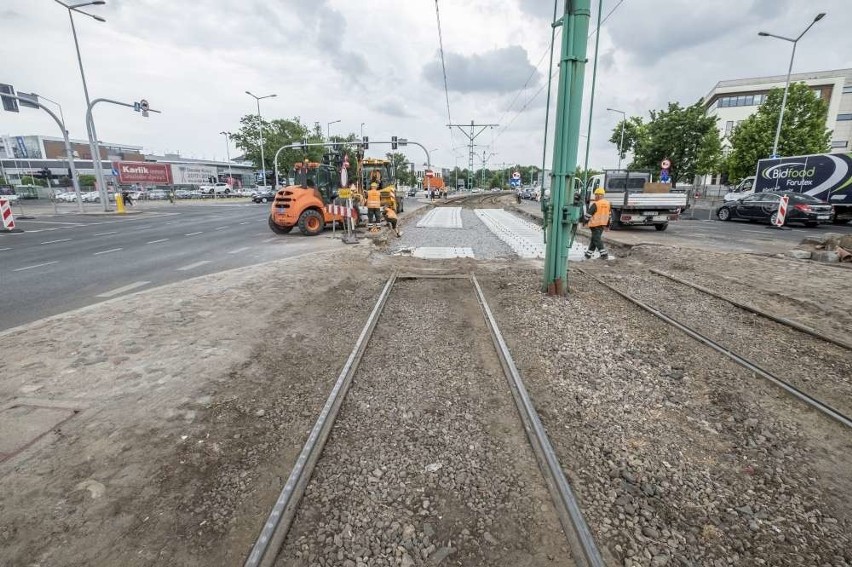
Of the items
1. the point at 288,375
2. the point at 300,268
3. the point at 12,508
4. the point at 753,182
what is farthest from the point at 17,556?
the point at 753,182

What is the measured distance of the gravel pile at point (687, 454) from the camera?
2.23 m

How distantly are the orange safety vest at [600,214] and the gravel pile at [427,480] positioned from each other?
22.1 feet

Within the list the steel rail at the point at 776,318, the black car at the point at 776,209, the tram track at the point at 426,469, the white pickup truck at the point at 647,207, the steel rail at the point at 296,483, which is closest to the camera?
the steel rail at the point at 296,483

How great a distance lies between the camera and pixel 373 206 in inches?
563

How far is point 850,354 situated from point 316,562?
19.1ft

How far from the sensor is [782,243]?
13.0 m

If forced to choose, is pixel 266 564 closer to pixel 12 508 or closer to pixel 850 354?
pixel 12 508

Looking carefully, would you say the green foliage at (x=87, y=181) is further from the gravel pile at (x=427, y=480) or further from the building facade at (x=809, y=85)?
the building facade at (x=809, y=85)

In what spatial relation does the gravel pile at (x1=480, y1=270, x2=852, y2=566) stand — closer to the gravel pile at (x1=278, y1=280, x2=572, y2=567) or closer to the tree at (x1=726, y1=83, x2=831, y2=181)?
the gravel pile at (x1=278, y1=280, x2=572, y2=567)

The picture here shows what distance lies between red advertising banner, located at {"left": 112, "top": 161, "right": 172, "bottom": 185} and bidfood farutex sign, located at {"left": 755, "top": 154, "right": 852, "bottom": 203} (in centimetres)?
6101

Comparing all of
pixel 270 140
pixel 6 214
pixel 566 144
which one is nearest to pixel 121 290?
pixel 566 144

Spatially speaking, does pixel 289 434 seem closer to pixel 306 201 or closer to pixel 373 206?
pixel 373 206

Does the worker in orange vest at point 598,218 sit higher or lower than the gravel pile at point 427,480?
higher

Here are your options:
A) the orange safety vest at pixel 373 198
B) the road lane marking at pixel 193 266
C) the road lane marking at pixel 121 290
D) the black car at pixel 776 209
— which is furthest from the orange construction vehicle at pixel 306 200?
the black car at pixel 776 209
